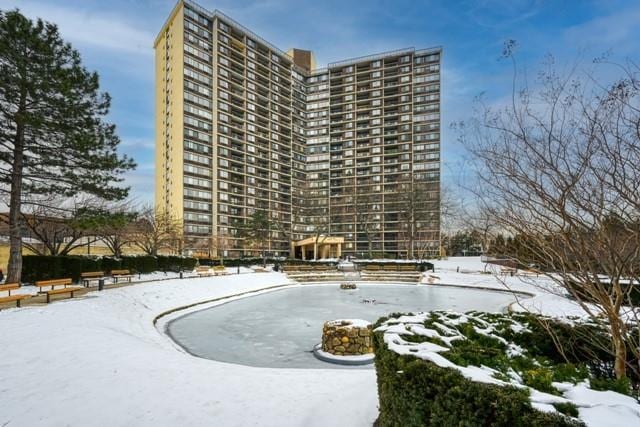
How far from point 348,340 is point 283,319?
192 inches

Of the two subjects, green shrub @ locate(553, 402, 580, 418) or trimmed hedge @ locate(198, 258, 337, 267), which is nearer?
green shrub @ locate(553, 402, 580, 418)

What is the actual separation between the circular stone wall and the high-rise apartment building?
36.5 metres

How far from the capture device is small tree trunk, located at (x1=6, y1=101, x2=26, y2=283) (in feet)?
49.8

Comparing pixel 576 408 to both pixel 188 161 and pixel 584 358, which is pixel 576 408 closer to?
pixel 584 358

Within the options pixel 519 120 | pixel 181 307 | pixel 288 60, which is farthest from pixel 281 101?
pixel 519 120

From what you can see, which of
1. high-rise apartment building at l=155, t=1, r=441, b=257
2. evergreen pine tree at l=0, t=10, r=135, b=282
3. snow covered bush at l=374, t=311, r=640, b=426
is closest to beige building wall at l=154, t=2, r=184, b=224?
high-rise apartment building at l=155, t=1, r=441, b=257

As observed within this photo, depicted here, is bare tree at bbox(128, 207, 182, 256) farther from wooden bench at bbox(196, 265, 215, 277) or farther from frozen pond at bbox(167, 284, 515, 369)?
frozen pond at bbox(167, 284, 515, 369)

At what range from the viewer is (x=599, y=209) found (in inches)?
119

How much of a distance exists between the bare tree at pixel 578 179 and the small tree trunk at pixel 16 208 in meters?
19.4

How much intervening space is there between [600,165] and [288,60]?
251ft

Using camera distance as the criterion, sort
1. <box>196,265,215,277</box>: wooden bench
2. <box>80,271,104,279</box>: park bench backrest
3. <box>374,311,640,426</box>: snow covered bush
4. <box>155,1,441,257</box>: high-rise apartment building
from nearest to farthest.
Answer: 1. <box>374,311,640,426</box>: snow covered bush
2. <box>80,271,104,279</box>: park bench backrest
3. <box>196,265,215,277</box>: wooden bench
4. <box>155,1,441,257</box>: high-rise apartment building

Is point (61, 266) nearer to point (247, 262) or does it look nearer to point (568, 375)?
point (568, 375)

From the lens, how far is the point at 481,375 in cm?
243

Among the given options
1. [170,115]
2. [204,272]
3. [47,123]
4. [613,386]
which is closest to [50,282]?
[47,123]
